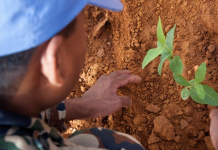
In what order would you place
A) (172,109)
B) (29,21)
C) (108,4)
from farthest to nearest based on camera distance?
(172,109), (108,4), (29,21)

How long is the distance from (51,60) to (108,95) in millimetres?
892

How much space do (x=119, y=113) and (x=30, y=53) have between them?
1.04 m

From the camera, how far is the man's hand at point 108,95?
156 cm

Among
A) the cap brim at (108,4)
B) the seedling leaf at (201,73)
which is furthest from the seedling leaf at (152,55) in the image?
the cap brim at (108,4)

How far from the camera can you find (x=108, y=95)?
1.60 metres

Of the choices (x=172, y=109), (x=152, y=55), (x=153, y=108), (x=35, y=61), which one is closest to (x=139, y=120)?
(x=153, y=108)

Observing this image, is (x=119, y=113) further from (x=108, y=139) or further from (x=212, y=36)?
(x=212, y=36)

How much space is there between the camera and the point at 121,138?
124 cm

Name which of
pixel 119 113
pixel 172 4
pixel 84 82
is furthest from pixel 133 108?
pixel 172 4

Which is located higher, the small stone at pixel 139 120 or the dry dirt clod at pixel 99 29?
the dry dirt clod at pixel 99 29

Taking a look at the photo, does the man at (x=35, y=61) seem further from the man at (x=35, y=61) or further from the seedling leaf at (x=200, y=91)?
the seedling leaf at (x=200, y=91)

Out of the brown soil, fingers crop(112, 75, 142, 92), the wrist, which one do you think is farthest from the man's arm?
the wrist

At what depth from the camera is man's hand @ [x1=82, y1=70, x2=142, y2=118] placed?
1.56m

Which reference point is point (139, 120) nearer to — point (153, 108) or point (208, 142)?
point (153, 108)
